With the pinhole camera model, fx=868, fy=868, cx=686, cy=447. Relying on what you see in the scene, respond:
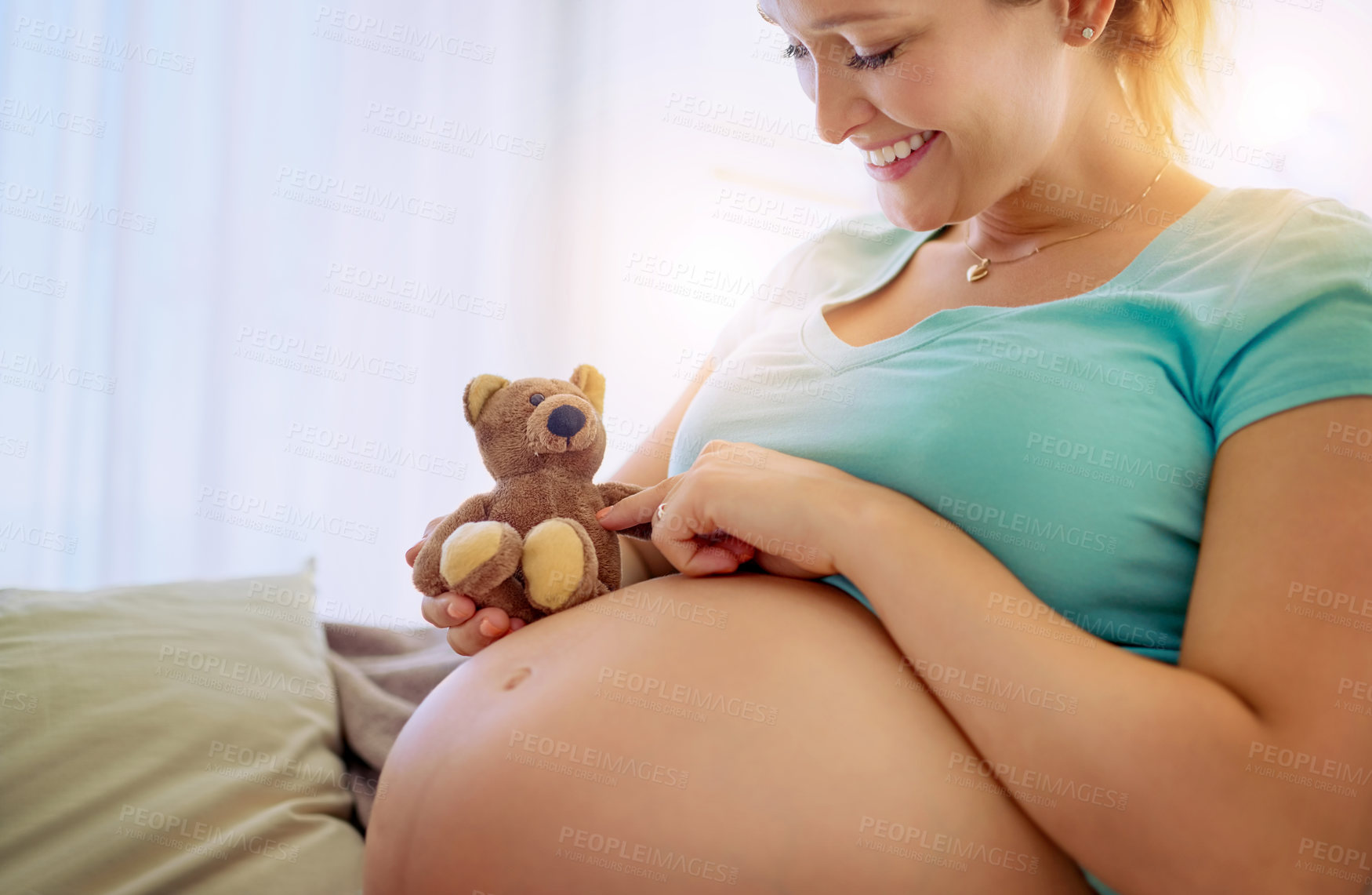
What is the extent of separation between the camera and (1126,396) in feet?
2.35

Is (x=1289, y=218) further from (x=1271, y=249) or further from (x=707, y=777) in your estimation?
(x=707, y=777)

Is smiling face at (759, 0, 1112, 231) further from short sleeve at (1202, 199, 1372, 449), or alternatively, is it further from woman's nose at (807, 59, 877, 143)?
short sleeve at (1202, 199, 1372, 449)

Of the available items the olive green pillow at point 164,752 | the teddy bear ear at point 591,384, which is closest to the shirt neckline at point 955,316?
the teddy bear ear at point 591,384

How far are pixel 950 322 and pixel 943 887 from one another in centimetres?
49

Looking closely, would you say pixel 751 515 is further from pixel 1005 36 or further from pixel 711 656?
pixel 1005 36

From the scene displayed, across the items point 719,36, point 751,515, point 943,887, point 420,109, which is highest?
point 719,36

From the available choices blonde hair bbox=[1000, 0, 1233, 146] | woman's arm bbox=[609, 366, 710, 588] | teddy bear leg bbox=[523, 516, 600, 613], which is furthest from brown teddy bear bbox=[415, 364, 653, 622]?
blonde hair bbox=[1000, 0, 1233, 146]

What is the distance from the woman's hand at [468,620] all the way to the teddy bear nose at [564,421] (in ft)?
0.60

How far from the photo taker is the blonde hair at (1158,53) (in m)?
0.96

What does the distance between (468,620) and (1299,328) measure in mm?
741

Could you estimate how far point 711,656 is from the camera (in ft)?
2.34

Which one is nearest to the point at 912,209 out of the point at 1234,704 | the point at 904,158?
the point at 904,158

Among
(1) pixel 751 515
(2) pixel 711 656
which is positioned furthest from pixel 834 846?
(1) pixel 751 515

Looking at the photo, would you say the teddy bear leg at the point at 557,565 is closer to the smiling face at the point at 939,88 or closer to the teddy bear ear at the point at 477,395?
the teddy bear ear at the point at 477,395
